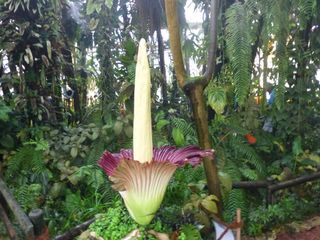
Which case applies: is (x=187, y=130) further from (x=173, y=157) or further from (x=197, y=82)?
(x=173, y=157)

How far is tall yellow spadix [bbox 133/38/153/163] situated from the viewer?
1.00 m

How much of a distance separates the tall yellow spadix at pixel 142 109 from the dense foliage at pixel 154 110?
611mm

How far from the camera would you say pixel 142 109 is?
101cm

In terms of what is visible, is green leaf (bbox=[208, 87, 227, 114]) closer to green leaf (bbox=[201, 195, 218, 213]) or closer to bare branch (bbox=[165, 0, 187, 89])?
bare branch (bbox=[165, 0, 187, 89])

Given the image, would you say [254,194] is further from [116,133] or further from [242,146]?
[116,133]

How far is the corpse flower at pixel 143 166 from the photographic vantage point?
1.00 m

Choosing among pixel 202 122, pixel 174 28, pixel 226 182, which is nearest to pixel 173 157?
pixel 202 122

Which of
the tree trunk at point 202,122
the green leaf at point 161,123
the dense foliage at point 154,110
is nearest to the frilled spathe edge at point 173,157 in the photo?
the tree trunk at point 202,122

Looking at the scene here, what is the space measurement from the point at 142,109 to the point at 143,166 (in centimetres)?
16

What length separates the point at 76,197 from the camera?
2.13 m

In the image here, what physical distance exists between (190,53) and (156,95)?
0.44 metres

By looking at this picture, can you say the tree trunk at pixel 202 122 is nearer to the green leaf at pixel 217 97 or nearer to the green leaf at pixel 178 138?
the green leaf at pixel 217 97

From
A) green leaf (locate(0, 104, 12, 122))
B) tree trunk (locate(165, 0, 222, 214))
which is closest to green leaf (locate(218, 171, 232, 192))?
tree trunk (locate(165, 0, 222, 214))

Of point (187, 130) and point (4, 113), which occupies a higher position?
point (4, 113)
